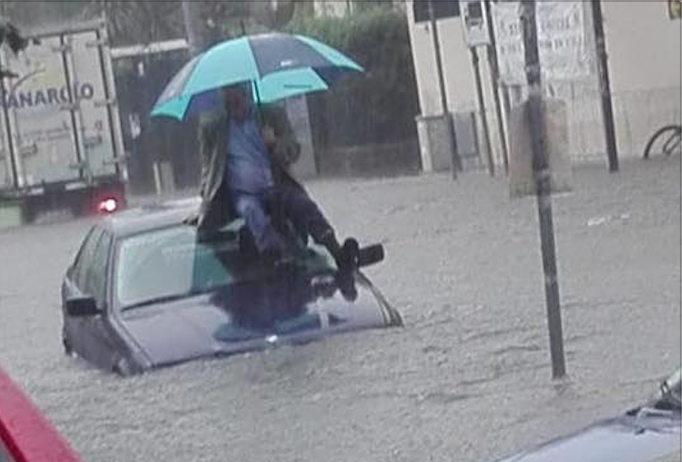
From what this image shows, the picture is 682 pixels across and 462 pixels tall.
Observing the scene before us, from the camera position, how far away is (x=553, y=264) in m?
13.3

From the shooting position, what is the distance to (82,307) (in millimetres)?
14664

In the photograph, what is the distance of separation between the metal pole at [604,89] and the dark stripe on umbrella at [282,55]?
48.3 ft

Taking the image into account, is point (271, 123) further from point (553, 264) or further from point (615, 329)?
point (553, 264)

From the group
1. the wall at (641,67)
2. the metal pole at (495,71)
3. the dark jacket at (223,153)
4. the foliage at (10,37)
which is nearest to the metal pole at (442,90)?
the metal pole at (495,71)

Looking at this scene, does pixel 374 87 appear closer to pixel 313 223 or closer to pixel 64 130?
pixel 64 130

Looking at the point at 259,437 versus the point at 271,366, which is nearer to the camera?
the point at 259,437

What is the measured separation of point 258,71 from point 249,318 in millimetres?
2508

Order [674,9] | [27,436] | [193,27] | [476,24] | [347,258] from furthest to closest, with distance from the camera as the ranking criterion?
[674,9], [476,24], [193,27], [347,258], [27,436]

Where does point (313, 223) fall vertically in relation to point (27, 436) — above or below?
below

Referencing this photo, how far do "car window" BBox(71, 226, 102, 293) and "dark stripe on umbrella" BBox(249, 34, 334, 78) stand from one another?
1624 millimetres

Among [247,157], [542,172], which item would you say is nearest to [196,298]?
[247,157]

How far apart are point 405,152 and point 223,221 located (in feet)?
96.6

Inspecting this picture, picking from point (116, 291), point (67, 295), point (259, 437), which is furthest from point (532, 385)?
point (67, 295)

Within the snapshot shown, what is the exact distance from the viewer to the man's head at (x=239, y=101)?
55.3 ft
